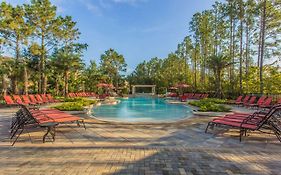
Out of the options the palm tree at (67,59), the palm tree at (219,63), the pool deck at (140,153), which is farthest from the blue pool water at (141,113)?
the palm tree at (67,59)

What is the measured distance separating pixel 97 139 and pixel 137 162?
1965 millimetres

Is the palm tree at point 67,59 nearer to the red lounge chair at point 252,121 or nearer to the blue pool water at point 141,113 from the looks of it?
the blue pool water at point 141,113

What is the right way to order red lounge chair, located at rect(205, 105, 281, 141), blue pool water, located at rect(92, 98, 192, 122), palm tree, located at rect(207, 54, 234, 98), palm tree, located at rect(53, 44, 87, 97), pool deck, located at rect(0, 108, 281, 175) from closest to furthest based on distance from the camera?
pool deck, located at rect(0, 108, 281, 175) < red lounge chair, located at rect(205, 105, 281, 141) < blue pool water, located at rect(92, 98, 192, 122) < palm tree, located at rect(207, 54, 234, 98) < palm tree, located at rect(53, 44, 87, 97)

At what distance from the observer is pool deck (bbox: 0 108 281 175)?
3250mm

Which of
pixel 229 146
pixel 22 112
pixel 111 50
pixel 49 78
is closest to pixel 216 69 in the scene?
pixel 229 146

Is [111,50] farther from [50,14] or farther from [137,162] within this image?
[137,162]

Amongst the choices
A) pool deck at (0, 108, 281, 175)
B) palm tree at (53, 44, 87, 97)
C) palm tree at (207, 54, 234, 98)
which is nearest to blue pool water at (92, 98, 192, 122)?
pool deck at (0, 108, 281, 175)

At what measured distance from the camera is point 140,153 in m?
4.06

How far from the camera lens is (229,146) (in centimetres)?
469

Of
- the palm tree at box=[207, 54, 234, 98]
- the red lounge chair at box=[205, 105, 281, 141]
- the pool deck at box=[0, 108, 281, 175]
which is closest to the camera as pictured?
the pool deck at box=[0, 108, 281, 175]

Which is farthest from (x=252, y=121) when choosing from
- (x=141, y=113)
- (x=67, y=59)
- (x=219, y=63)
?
(x=67, y=59)

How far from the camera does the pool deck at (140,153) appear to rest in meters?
3.25

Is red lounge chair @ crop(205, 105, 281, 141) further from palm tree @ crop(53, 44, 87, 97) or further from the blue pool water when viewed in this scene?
palm tree @ crop(53, 44, 87, 97)

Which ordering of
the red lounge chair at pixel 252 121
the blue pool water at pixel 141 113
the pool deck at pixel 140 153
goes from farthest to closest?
the blue pool water at pixel 141 113 < the red lounge chair at pixel 252 121 < the pool deck at pixel 140 153
